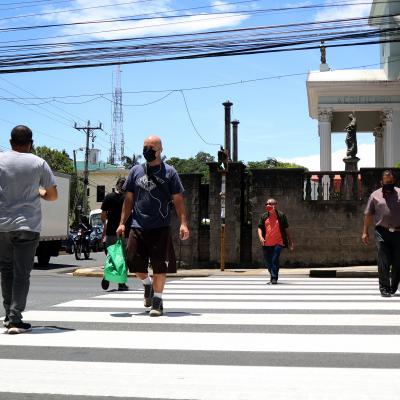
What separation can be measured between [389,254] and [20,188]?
5.40m

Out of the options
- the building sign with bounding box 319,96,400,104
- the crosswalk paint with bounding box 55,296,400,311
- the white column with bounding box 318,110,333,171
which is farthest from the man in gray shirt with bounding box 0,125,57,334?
the building sign with bounding box 319,96,400,104

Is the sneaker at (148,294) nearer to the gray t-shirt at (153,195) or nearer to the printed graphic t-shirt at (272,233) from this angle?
Answer: the gray t-shirt at (153,195)

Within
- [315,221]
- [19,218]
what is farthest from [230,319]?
[315,221]

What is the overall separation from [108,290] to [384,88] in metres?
28.9

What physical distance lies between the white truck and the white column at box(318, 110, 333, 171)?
18657 mm

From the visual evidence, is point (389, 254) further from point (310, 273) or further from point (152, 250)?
point (310, 273)

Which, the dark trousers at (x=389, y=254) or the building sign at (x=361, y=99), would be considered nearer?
the dark trousers at (x=389, y=254)

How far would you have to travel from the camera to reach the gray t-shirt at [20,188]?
6.11 meters

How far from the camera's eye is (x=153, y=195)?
723 centimetres

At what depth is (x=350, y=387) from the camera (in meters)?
4.21

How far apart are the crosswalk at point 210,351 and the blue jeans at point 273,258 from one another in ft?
11.9

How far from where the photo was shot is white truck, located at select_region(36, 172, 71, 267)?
2009 cm

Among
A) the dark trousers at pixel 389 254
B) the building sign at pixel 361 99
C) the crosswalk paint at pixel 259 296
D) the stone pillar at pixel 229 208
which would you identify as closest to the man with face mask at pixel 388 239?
the dark trousers at pixel 389 254

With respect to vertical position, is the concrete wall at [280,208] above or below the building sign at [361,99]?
below
